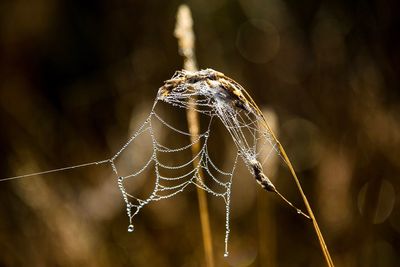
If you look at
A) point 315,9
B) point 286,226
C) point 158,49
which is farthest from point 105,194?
point 315,9

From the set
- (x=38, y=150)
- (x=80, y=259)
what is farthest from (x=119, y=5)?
(x=80, y=259)

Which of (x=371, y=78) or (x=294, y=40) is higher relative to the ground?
(x=294, y=40)

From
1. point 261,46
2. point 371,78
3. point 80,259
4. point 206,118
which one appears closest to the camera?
point 80,259

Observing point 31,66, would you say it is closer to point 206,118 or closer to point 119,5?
point 119,5

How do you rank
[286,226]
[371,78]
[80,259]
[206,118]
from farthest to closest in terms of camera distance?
[206,118], [286,226], [371,78], [80,259]

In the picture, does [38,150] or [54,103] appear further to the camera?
[54,103]

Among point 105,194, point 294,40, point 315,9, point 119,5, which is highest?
point 119,5

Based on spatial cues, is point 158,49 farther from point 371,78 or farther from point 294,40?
point 371,78
